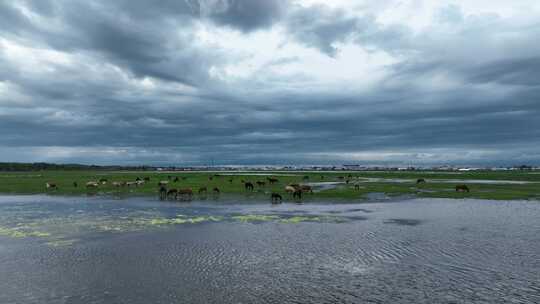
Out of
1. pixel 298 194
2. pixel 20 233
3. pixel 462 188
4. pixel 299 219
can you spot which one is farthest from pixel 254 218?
pixel 462 188

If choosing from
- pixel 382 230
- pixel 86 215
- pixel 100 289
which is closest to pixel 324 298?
pixel 100 289

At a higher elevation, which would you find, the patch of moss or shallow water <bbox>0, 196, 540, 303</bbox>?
the patch of moss

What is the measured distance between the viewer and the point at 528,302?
11328mm

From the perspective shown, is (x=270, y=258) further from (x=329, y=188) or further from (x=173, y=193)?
(x=329, y=188)

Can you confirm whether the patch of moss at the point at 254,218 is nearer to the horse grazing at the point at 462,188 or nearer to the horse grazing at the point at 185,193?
the horse grazing at the point at 185,193

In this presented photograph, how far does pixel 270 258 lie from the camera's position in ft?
53.6

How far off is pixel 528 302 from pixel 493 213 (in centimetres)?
2075

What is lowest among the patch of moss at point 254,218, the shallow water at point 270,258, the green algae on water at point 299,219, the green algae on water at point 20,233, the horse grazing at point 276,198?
the shallow water at point 270,258

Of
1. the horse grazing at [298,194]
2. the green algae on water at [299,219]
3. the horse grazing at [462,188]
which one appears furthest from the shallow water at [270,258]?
the horse grazing at [462,188]

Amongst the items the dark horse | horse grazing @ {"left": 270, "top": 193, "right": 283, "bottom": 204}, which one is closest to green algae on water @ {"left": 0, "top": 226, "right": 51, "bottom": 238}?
the dark horse

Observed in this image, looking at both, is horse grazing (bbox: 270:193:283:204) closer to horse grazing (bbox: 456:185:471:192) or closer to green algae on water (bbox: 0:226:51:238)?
green algae on water (bbox: 0:226:51:238)

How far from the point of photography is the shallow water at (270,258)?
477 inches

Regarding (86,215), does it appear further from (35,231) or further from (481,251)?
(481,251)

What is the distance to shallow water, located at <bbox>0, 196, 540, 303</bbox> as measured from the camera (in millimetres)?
12117
